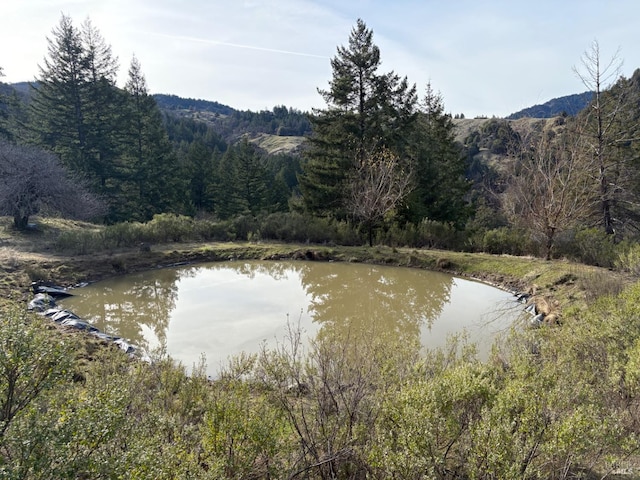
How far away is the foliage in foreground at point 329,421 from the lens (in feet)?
8.22

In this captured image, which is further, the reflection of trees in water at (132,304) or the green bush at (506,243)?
the green bush at (506,243)

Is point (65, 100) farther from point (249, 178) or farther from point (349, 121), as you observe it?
point (349, 121)

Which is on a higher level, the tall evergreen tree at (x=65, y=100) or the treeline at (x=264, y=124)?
the treeline at (x=264, y=124)

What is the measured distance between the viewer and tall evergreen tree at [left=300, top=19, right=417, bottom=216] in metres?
21.8

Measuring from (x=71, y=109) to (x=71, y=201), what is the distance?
12161 mm

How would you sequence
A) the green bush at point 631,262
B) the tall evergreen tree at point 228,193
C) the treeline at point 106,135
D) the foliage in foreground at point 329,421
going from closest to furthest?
the foliage in foreground at point 329,421, the green bush at point 631,262, the treeline at point 106,135, the tall evergreen tree at point 228,193

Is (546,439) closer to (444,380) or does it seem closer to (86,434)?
(444,380)

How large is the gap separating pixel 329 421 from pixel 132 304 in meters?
9.04

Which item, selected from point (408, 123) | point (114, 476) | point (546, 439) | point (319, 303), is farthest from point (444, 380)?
point (408, 123)

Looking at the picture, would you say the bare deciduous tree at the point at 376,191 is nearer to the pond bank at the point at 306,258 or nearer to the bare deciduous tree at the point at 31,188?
the pond bank at the point at 306,258

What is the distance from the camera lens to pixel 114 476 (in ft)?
7.77

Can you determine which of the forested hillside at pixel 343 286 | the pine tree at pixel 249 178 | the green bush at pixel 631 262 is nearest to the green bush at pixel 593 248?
the forested hillside at pixel 343 286

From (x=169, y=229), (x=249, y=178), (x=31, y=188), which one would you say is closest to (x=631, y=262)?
(x=169, y=229)

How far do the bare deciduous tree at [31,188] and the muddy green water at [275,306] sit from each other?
5.77 m
